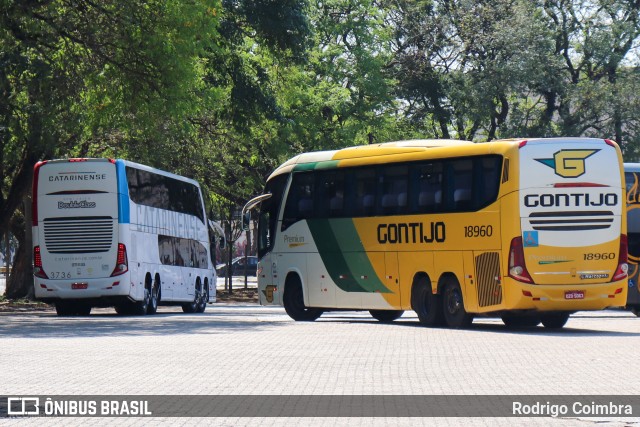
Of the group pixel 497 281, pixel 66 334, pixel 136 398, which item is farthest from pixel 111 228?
pixel 136 398

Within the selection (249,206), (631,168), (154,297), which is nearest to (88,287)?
(154,297)

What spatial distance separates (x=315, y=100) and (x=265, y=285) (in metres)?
19.2

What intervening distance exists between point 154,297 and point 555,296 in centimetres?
1443

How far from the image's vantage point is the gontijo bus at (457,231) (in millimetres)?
24703

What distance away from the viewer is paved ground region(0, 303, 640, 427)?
13.2 meters

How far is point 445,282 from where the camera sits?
87.9ft

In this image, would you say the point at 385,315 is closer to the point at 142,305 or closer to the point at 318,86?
the point at 142,305

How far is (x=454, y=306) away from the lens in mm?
26469

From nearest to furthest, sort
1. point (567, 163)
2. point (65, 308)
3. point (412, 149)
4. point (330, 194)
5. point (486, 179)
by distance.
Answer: point (567, 163)
point (486, 179)
point (412, 149)
point (330, 194)
point (65, 308)

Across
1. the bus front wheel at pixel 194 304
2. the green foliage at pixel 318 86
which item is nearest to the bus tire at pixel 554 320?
the green foliage at pixel 318 86

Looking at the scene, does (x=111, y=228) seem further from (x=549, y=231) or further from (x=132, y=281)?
(x=549, y=231)

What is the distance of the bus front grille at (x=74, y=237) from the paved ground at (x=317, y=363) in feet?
21.6

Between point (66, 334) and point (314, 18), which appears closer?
point (66, 334)

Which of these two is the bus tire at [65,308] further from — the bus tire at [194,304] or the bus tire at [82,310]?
the bus tire at [194,304]
